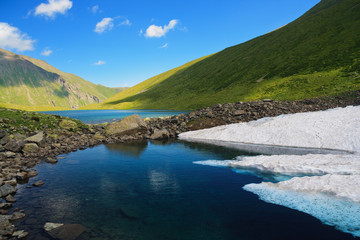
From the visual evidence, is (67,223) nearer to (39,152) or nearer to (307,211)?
(307,211)

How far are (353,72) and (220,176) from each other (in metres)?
106

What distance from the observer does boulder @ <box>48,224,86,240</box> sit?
1080 centimetres

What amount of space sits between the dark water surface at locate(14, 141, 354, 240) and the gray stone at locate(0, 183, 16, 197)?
2.01 feet

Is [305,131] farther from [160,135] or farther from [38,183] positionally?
[38,183]

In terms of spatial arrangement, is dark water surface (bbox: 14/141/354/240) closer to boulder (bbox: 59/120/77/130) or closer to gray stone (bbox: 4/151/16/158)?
gray stone (bbox: 4/151/16/158)

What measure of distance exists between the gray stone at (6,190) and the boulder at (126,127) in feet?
92.8

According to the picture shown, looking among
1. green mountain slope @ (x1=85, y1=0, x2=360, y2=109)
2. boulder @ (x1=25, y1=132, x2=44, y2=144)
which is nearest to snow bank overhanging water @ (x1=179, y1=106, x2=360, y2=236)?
→ boulder @ (x1=25, y1=132, x2=44, y2=144)

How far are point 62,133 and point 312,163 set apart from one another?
4039cm

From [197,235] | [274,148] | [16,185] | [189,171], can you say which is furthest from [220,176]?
[16,185]

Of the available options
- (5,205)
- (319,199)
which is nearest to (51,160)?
(5,205)

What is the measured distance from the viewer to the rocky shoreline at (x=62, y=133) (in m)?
17.5

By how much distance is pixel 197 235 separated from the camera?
10875mm

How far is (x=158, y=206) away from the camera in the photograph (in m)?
14.3

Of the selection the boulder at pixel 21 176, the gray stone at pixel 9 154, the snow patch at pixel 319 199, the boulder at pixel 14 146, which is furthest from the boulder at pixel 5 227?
the boulder at pixel 14 146
